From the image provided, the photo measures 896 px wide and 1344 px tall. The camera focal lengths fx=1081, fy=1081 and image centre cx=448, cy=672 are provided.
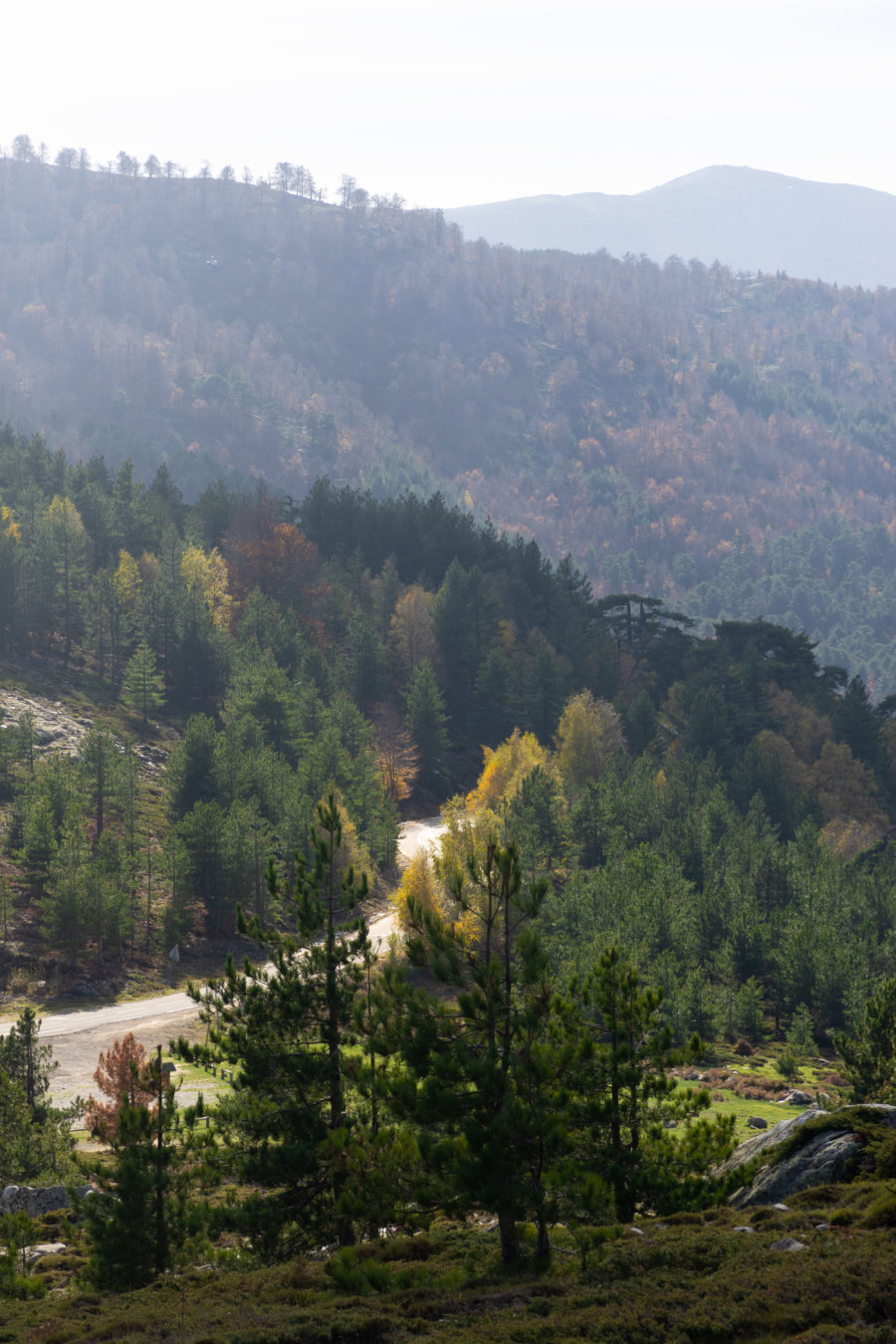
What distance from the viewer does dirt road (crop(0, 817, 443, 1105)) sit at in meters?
45.7

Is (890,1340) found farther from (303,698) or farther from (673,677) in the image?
(673,677)

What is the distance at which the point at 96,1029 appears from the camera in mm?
52031

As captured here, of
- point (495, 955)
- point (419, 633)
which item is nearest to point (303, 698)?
point (419, 633)

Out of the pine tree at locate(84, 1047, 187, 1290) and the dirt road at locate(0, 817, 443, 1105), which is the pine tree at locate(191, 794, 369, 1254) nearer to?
the pine tree at locate(84, 1047, 187, 1290)

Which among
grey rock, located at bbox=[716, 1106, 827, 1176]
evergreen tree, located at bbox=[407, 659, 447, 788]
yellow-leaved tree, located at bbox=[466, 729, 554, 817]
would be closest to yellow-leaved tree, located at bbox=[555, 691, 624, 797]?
yellow-leaved tree, located at bbox=[466, 729, 554, 817]

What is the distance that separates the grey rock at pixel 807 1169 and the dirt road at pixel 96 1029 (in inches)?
1122

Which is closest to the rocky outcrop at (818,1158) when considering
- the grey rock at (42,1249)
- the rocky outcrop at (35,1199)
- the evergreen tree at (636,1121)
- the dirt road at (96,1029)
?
the evergreen tree at (636,1121)

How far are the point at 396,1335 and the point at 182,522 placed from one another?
11702cm

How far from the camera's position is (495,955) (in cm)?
1877

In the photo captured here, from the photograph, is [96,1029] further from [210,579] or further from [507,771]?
[210,579]

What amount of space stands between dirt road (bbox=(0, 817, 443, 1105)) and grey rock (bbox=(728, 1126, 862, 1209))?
28508mm

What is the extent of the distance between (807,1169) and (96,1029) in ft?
137

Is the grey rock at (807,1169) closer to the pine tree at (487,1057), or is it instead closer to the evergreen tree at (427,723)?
the pine tree at (487,1057)

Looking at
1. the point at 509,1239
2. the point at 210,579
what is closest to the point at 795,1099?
the point at 509,1239
